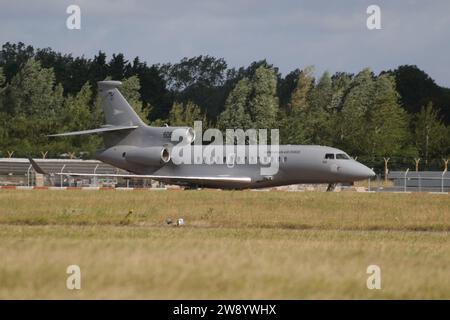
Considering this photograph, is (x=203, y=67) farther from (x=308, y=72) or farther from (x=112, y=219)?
(x=112, y=219)

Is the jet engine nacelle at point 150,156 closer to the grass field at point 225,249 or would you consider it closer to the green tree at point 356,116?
the grass field at point 225,249

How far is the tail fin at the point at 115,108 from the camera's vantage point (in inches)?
2235

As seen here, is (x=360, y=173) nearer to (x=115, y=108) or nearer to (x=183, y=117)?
(x=115, y=108)

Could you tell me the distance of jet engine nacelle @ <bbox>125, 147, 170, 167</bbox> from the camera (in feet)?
181

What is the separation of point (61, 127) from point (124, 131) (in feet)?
113

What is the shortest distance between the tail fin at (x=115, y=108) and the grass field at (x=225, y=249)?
17959 mm

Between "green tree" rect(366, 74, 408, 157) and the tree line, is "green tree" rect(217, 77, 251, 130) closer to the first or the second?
the tree line

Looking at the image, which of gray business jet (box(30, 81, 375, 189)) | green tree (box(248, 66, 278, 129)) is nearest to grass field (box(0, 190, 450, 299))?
gray business jet (box(30, 81, 375, 189))

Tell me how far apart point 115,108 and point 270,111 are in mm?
34083

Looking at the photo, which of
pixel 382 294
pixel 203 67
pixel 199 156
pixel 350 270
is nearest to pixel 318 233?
pixel 350 270

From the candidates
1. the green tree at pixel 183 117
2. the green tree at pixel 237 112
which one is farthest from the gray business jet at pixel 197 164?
the green tree at pixel 183 117

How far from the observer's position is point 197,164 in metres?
55.6

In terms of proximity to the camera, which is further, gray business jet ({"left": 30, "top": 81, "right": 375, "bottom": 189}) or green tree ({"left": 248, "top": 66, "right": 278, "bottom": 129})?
green tree ({"left": 248, "top": 66, "right": 278, "bottom": 129})

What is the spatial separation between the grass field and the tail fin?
58.9ft
